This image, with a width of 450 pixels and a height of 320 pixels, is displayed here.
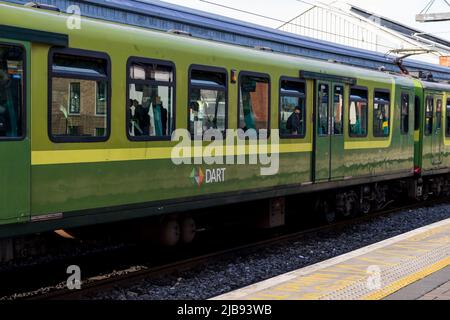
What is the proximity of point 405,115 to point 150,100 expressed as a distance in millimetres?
8180

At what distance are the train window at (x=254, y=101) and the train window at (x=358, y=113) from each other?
289cm

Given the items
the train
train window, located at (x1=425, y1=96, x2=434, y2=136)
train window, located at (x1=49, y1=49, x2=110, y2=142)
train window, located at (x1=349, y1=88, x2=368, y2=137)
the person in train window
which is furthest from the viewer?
train window, located at (x1=425, y1=96, x2=434, y2=136)

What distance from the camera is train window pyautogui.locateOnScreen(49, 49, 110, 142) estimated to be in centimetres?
660

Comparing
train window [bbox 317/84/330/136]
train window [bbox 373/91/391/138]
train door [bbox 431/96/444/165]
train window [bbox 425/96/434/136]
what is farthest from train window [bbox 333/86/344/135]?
train door [bbox 431/96/444/165]

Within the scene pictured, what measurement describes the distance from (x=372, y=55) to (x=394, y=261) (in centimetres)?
1905

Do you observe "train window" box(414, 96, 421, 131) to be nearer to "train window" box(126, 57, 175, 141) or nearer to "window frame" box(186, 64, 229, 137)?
"window frame" box(186, 64, 229, 137)

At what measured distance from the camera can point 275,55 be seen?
33.1 ft

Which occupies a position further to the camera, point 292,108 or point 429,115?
point 429,115

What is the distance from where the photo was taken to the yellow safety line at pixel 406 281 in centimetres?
587

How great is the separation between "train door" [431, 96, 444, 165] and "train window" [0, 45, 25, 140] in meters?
12.0

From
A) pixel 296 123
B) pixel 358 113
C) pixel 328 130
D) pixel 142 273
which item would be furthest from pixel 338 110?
pixel 142 273

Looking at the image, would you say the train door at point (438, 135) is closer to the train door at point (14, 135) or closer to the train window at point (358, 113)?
the train window at point (358, 113)

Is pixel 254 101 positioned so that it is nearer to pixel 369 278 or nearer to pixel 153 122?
pixel 153 122

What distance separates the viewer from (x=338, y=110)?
38.2 ft
